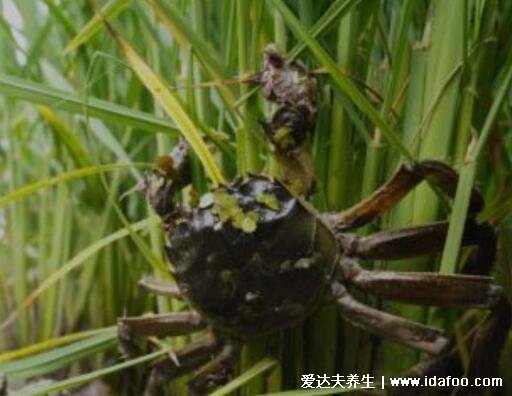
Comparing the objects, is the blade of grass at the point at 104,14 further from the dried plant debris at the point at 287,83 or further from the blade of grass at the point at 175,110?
the dried plant debris at the point at 287,83

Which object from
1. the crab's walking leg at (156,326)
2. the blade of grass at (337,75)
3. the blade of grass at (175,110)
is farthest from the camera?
the crab's walking leg at (156,326)

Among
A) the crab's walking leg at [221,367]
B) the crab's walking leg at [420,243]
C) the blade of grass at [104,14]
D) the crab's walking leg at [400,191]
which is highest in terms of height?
the blade of grass at [104,14]

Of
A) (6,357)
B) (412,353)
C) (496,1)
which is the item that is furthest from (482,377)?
(6,357)

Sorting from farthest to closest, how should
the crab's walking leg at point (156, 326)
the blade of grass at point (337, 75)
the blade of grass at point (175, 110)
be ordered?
1. the crab's walking leg at point (156, 326)
2. the blade of grass at point (175, 110)
3. the blade of grass at point (337, 75)

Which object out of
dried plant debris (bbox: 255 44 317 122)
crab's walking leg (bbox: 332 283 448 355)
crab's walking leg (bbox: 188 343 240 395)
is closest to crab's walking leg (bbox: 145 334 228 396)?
crab's walking leg (bbox: 188 343 240 395)

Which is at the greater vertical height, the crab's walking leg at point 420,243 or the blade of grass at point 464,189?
the blade of grass at point 464,189

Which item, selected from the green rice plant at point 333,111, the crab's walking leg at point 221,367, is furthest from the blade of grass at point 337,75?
the crab's walking leg at point 221,367

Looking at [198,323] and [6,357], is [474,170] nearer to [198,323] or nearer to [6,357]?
[198,323]

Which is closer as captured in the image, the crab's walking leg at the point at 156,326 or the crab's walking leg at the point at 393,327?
the crab's walking leg at the point at 393,327
